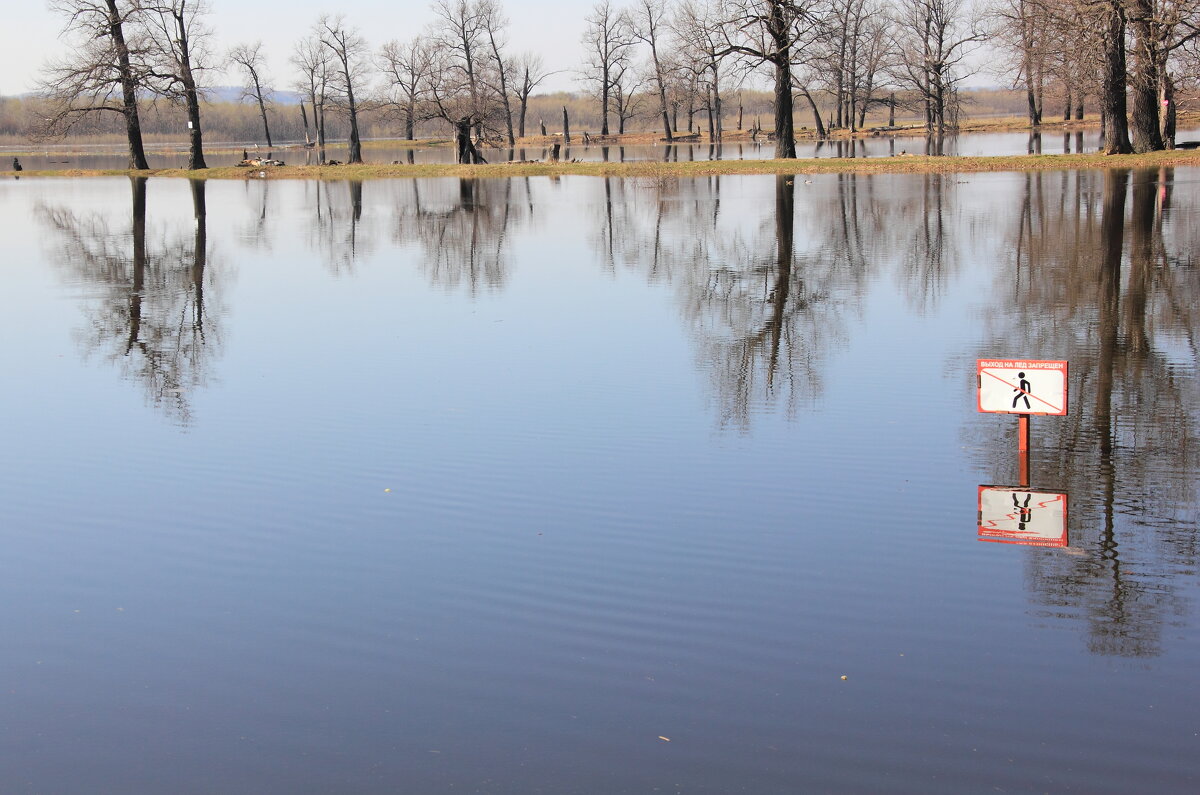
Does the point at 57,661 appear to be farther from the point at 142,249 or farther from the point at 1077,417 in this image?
the point at 142,249

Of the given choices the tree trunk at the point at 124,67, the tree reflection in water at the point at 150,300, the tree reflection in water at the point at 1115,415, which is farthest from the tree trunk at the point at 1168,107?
the tree trunk at the point at 124,67

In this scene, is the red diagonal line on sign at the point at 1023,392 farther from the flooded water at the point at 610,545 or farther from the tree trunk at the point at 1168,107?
the tree trunk at the point at 1168,107

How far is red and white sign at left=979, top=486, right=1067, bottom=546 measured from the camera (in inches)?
259

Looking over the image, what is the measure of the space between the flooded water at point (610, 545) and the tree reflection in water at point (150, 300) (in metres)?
0.13

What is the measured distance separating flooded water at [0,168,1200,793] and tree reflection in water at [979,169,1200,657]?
1.4 inches

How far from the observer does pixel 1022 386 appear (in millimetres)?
7594

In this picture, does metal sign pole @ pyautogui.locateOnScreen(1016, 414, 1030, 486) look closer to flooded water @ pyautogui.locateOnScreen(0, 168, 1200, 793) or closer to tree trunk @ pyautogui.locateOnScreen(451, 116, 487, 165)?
flooded water @ pyautogui.locateOnScreen(0, 168, 1200, 793)

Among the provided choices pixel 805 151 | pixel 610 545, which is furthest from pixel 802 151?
pixel 610 545

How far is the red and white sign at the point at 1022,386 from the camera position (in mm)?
7477

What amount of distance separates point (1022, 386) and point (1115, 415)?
1.61m

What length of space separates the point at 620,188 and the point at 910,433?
26606 millimetres

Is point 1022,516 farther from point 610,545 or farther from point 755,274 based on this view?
point 755,274

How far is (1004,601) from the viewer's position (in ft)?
19.0

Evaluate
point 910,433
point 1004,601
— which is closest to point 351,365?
point 910,433
